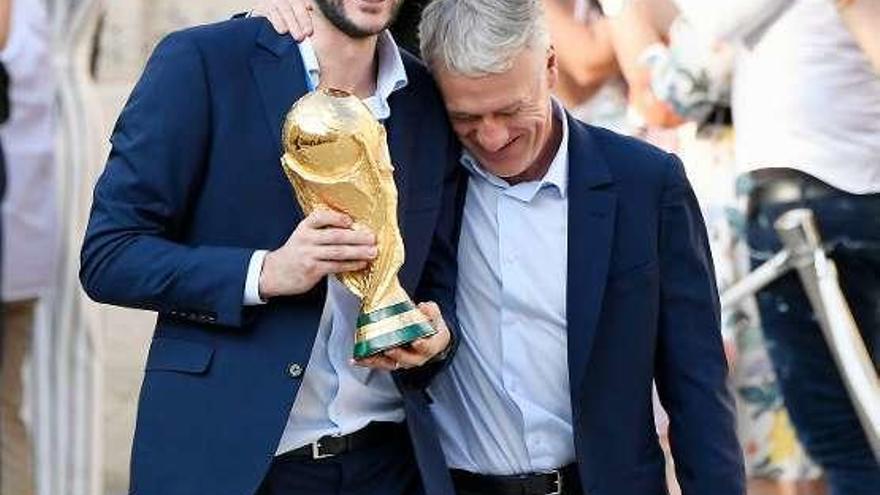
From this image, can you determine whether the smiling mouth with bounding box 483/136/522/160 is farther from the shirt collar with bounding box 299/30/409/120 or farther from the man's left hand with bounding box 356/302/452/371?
the man's left hand with bounding box 356/302/452/371

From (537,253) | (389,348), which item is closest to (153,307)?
(389,348)

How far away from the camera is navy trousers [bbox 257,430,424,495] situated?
3545mm

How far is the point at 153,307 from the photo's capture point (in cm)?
344

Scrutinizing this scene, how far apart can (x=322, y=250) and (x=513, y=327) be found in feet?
1.60

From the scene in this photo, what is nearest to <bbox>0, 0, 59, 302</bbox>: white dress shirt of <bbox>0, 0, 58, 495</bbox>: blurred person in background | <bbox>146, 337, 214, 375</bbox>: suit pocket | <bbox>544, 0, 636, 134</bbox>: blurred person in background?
<bbox>0, 0, 58, 495</bbox>: blurred person in background

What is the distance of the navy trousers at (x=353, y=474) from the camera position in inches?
140

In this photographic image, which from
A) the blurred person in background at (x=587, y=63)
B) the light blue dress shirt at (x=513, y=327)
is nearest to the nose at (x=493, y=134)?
the light blue dress shirt at (x=513, y=327)

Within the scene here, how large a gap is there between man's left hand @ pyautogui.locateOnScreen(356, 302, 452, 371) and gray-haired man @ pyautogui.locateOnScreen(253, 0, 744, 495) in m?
0.21

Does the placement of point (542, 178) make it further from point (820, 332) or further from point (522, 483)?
point (820, 332)

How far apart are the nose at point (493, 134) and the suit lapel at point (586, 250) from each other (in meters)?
0.16

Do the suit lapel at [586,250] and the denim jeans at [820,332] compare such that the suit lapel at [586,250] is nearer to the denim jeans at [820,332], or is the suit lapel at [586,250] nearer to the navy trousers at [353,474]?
the navy trousers at [353,474]

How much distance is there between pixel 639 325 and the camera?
12.0 feet

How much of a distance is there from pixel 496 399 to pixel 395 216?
0.45 meters

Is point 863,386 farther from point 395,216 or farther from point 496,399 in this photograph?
point 395,216
